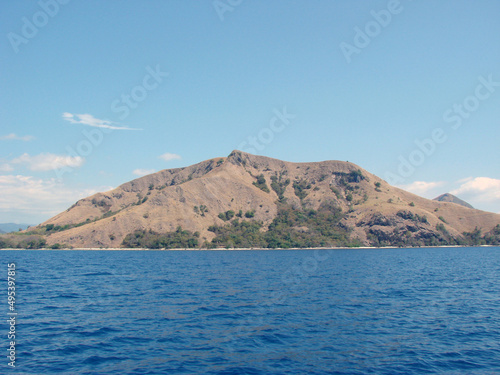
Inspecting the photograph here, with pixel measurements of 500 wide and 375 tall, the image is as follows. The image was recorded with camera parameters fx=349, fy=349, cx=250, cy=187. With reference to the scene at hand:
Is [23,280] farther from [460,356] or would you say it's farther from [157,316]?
[460,356]

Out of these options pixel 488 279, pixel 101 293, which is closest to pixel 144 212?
pixel 101 293

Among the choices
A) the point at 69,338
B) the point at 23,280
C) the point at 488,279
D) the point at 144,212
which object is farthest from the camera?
the point at 144,212

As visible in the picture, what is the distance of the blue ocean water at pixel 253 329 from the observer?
22812 millimetres

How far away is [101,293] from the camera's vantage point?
46719mm

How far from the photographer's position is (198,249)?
178750mm

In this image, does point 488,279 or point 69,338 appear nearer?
point 69,338

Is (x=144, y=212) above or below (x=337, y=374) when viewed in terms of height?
above

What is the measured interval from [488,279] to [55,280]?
250ft

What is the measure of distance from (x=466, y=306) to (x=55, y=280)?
60.5 m

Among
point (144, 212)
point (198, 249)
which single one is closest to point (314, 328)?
point (198, 249)

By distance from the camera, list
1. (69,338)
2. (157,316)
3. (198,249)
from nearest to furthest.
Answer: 1. (69,338)
2. (157,316)
3. (198,249)

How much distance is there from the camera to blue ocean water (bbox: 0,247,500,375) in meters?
22.8

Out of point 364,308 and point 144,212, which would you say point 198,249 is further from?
point 364,308

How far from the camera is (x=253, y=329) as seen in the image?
30.5 metres
